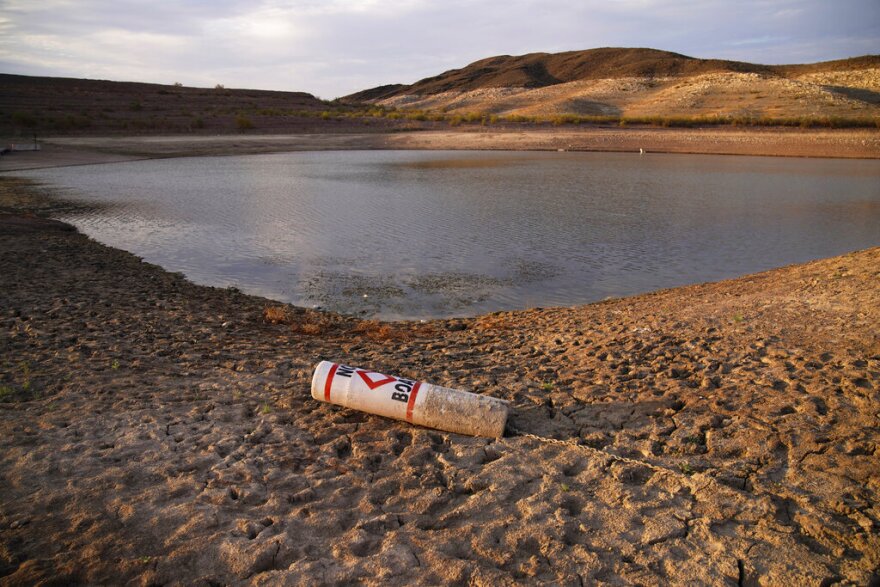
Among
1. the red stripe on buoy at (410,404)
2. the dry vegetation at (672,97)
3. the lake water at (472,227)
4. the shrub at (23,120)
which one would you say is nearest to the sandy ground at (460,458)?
the red stripe on buoy at (410,404)

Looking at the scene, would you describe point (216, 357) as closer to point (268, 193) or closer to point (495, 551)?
point (495, 551)

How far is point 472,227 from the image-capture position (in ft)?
47.2

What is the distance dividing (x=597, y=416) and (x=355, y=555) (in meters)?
2.31

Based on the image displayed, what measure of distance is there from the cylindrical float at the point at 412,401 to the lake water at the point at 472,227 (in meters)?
3.92

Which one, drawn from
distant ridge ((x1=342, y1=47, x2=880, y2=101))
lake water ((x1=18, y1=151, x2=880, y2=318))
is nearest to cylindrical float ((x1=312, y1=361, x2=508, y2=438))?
lake water ((x1=18, y1=151, x2=880, y2=318))

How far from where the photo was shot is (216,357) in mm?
6043

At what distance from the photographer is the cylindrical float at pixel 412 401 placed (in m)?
4.33

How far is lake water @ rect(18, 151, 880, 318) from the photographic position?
1019cm

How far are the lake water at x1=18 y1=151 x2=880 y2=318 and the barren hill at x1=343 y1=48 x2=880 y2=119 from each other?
65.7ft

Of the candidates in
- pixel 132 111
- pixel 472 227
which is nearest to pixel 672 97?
pixel 472 227

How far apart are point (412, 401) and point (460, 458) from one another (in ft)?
2.01

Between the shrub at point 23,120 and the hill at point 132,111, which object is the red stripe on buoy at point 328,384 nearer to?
the hill at point 132,111

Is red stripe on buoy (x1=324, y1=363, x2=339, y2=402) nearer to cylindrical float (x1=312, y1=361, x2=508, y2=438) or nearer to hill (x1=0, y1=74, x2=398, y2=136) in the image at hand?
cylindrical float (x1=312, y1=361, x2=508, y2=438)

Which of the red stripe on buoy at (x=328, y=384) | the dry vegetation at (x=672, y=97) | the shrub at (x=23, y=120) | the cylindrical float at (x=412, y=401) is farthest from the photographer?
the dry vegetation at (x=672, y=97)
